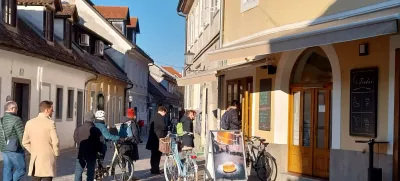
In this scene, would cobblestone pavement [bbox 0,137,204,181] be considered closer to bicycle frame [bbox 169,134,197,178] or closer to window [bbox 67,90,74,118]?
bicycle frame [bbox 169,134,197,178]

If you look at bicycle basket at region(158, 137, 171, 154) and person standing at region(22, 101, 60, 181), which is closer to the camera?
person standing at region(22, 101, 60, 181)

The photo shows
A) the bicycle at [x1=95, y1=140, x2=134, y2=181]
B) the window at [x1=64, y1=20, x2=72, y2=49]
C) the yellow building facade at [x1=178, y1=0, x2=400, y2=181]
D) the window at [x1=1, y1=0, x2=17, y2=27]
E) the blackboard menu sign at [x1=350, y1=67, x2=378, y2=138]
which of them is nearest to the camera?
the yellow building facade at [x1=178, y1=0, x2=400, y2=181]

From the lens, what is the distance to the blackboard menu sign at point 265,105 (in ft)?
43.4

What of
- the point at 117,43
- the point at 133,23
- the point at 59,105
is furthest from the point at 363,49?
the point at 133,23

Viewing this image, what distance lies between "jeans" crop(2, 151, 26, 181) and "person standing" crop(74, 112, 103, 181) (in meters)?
1.06

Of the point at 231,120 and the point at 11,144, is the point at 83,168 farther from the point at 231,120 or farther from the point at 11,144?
the point at 231,120

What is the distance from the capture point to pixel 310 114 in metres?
12.0

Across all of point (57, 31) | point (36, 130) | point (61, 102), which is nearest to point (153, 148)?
point (36, 130)

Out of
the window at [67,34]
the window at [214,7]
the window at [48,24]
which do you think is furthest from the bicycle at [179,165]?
the window at [67,34]

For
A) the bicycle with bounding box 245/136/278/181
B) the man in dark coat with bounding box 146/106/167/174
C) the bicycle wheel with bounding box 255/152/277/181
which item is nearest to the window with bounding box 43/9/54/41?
the man in dark coat with bounding box 146/106/167/174

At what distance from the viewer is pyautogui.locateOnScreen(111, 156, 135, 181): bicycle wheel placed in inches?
496

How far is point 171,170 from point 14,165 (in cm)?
364

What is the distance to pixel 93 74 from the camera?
26031mm

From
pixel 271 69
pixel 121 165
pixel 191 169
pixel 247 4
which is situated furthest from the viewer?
pixel 247 4
